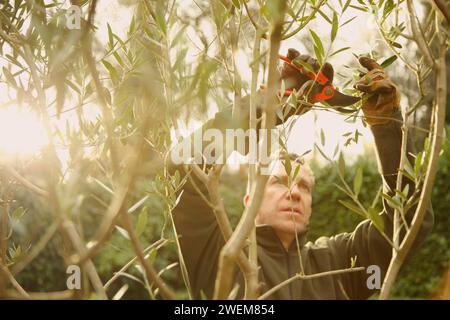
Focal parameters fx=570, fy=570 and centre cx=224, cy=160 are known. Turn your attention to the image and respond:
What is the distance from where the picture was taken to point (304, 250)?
2.85 m

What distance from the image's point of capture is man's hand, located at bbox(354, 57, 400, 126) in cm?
167

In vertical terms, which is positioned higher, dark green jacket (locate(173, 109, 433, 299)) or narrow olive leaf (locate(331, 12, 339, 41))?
narrow olive leaf (locate(331, 12, 339, 41))

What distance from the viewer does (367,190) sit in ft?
28.5

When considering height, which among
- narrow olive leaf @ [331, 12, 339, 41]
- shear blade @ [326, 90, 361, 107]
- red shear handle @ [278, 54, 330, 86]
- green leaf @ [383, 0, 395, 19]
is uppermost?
green leaf @ [383, 0, 395, 19]

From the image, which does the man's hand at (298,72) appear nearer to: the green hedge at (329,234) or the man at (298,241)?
the man at (298,241)

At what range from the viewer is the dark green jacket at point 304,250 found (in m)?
2.28

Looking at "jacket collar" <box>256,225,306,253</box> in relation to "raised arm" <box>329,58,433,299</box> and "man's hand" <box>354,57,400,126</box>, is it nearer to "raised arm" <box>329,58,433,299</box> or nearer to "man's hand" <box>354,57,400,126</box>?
"raised arm" <box>329,58,433,299</box>

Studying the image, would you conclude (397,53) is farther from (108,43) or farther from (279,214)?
(279,214)

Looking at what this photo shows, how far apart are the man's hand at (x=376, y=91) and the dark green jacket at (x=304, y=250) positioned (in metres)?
0.44

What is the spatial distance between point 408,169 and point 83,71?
1.00 m

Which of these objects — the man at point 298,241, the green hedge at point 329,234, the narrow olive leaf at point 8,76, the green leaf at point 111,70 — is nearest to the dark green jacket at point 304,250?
the man at point 298,241

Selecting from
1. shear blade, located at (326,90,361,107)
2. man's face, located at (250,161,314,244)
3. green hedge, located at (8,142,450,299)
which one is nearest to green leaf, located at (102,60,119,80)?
shear blade, located at (326,90,361,107)

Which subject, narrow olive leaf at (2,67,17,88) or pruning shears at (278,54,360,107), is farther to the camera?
pruning shears at (278,54,360,107)
